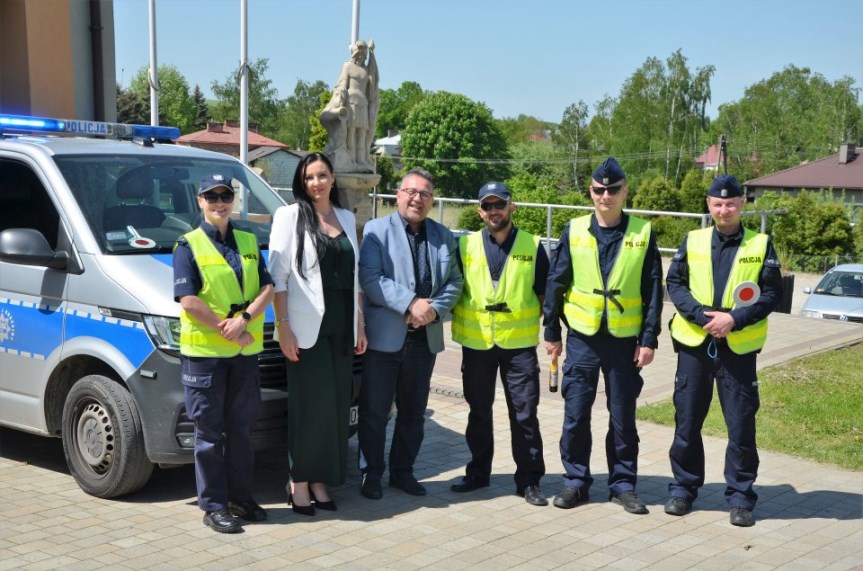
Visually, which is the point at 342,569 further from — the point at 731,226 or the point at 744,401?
the point at 731,226

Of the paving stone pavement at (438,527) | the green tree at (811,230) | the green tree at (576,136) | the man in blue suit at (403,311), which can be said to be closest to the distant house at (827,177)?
the green tree at (576,136)

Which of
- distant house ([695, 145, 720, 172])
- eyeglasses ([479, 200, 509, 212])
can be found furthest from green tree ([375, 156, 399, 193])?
eyeglasses ([479, 200, 509, 212])

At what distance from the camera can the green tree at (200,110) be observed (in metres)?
102

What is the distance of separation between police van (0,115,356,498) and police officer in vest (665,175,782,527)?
243 cm

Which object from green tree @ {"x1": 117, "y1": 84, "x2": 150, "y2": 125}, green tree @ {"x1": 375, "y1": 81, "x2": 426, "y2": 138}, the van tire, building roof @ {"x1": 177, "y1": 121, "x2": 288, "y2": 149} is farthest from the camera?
green tree @ {"x1": 375, "y1": 81, "x2": 426, "y2": 138}

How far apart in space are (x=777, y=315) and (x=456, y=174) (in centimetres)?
7332

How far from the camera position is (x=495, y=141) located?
88.5 m

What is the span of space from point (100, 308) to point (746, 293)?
12.4 feet

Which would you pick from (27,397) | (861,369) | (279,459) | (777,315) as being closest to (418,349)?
(279,459)

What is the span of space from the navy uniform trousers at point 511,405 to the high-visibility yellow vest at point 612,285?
441mm

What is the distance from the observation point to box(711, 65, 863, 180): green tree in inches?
3317

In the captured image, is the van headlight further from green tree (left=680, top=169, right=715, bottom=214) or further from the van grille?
green tree (left=680, top=169, right=715, bottom=214)

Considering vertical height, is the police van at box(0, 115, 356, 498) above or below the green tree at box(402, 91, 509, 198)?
below

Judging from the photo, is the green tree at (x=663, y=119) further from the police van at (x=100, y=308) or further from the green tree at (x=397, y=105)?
the police van at (x=100, y=308)
